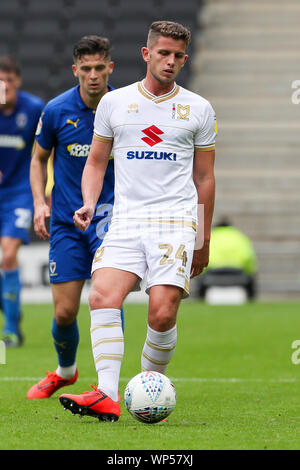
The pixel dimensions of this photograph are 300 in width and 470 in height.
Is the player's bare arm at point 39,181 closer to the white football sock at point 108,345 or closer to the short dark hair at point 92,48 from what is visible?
the short dark hair at point 92,48

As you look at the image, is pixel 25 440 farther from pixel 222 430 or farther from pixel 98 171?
pixel 98 171

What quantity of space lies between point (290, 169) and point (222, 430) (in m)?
15.7

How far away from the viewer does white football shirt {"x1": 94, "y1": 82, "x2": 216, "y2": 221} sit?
4.77 meters

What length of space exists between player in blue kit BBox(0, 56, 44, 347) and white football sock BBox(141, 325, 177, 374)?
156 inches

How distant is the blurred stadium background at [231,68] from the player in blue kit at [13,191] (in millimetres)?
9170

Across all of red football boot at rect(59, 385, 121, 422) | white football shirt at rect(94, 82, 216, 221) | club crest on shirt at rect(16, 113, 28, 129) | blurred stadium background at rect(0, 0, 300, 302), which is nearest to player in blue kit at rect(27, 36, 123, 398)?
white football shirt at rect(94, 82, 216, 221)

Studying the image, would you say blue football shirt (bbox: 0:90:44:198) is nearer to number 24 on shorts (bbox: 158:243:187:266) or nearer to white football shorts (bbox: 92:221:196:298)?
white football shorts (bbox: 92:221:196:298)

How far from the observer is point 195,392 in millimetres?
6094

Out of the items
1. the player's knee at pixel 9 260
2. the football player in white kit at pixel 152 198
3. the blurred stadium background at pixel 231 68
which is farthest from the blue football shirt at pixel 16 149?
the blurred stadium background at pixel 231 68

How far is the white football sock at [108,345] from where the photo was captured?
4605 mm

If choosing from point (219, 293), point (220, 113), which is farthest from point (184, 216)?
point (220, 113)

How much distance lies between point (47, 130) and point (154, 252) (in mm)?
1340

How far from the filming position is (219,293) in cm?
1512

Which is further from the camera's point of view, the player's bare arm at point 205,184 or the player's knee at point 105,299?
the player's bare arm at point 205,184
